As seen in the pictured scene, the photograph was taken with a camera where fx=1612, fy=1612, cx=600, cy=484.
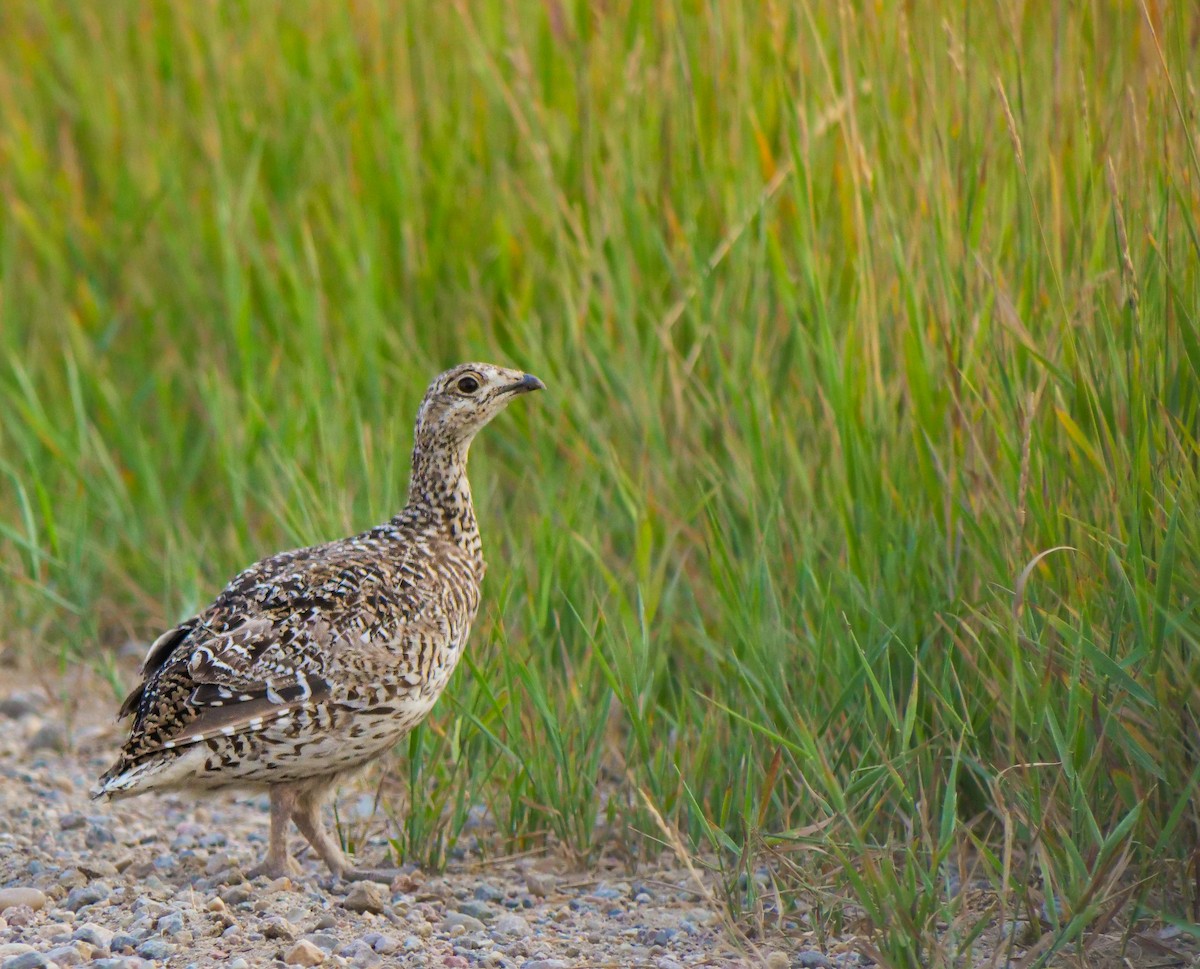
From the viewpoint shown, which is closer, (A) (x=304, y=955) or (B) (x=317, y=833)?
(A) (x=304, y=955)

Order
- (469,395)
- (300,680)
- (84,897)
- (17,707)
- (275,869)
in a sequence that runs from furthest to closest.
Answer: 1. (17,707)
2. (469,395)
3. (275,869)
4. (300,680)
5. (84,897)

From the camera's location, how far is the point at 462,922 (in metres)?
3.71

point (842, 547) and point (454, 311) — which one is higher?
point (454, 311)

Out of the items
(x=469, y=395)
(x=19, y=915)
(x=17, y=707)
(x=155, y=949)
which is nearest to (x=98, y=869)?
(x=19, y=915)

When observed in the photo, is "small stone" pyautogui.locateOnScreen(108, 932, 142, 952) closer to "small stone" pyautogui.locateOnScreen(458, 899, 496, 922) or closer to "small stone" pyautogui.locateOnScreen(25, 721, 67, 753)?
"small stone" pyautogui.locateOnScreen(458, 899, 496, 922)

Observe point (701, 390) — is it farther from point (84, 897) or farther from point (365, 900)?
point (84, 897)

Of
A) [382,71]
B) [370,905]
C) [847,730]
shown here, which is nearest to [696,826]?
[847,730]

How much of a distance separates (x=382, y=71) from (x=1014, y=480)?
3658 mm

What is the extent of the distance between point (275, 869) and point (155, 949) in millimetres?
635

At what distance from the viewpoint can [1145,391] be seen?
3.38 metres

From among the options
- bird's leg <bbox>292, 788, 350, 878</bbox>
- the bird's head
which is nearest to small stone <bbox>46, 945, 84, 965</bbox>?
bird's leg <bbox>292, 788, 350, 878</bbox>

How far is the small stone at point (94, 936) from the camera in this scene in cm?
346

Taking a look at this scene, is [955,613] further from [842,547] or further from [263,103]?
[263,103]

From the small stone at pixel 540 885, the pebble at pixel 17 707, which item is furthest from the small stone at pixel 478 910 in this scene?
the pebble at pixel 17 707
